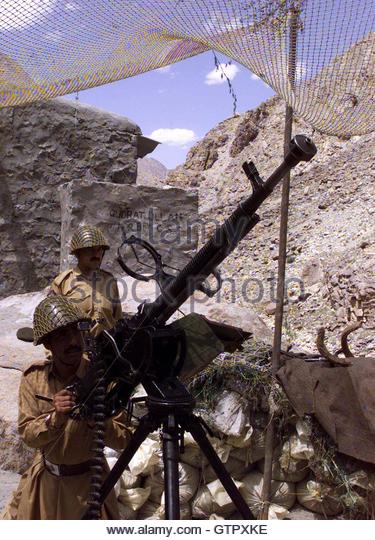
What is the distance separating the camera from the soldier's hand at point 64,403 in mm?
1816

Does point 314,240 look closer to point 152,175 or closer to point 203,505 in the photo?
point 203,505

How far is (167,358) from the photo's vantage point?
6.55 ft

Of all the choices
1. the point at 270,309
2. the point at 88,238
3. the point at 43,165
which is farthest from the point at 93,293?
the point at 270,309

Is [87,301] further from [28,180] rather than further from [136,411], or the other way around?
[28,180]

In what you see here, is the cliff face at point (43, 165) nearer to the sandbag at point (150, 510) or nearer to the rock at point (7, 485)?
the rock at point (7, 485)

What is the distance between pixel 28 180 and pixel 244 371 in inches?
127

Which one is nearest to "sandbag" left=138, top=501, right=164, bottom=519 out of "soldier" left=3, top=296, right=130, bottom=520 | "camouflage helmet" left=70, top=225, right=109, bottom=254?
"soldier" left=3, top=296, right=130, bottom=520

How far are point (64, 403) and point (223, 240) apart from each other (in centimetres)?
70

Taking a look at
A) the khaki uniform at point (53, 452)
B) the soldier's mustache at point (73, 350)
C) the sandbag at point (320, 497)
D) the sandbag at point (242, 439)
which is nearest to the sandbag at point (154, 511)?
the sandbag at point (242, 439)

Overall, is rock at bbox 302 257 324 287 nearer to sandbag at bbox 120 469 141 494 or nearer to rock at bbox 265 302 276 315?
rock at bbox 265 302 276 315

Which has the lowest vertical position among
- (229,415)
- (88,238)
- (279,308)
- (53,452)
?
(229,415)

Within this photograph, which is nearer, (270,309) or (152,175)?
(270,309)

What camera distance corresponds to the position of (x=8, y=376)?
364 cm

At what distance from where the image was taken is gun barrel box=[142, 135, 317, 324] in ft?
5.97
